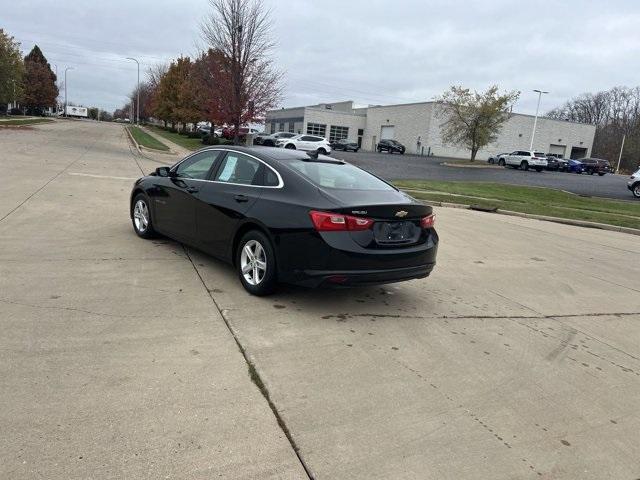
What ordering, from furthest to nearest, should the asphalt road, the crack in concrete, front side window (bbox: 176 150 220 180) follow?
the asphalt road < front side window (bbox: 176 150 220 180) < the crack in concrete

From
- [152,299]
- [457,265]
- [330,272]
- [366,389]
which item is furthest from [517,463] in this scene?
[457,265]

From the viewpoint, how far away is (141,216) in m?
7.59

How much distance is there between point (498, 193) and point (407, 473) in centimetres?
2134

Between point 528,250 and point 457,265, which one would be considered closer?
point 457,265

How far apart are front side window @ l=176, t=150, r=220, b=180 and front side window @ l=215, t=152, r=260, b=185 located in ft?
0.93

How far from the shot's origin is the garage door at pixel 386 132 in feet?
241

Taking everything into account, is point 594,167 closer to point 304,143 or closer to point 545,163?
point 545,163

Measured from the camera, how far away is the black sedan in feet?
15.9

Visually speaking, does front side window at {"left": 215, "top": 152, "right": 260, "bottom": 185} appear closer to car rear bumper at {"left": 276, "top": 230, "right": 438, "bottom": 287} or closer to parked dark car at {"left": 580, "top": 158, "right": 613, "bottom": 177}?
car rear bumper at {"left": 276, "top": 230, "right": 438, "bottom": 287}

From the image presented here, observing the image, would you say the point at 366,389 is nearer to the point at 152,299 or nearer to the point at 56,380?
the point at 56,380

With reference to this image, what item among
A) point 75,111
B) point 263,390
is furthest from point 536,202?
point 75,111

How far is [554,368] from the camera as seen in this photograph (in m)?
4.29

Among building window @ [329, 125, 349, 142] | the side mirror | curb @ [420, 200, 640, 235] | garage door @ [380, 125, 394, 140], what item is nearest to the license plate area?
the side mirror

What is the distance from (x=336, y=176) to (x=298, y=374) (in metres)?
2.59
